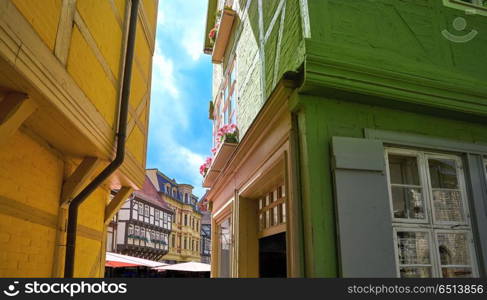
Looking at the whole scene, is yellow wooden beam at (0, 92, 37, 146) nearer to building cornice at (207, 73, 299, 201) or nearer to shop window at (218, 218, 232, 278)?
building cornice at (207, 73, 299, 201)

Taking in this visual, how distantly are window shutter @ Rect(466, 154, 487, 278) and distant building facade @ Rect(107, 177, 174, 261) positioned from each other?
28.8 metres

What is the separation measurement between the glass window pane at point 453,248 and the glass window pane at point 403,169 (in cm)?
→ 57

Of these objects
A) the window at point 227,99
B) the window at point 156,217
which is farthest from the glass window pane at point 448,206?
the window at point 156,217


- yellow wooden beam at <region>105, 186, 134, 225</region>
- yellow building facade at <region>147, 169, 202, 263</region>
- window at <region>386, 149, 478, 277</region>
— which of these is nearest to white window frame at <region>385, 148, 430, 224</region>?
window at <region>386, 149, 478, 277</region>

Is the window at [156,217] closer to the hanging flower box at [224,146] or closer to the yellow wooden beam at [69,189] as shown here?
the hanging flower box at [224,146]

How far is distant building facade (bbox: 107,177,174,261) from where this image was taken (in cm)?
3431

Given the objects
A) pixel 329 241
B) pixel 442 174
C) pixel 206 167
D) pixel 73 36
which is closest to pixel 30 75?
pixel 73 36

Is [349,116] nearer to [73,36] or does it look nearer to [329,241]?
[329,241]

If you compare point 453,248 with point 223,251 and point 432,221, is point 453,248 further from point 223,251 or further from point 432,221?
point 223,251

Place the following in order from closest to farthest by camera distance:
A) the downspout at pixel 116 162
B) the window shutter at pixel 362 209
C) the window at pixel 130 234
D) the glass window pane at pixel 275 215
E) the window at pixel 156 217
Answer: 1. the window shutter at pixel 362 209
2. the downspout at pixel 116 162
3. the glass window pane at pixel 275 215
4. the window at pixel 130 234
5. the window at pixel 156 217

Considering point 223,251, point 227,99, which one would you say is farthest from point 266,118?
point 223,251

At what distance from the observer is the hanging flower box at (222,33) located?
8.41 metres

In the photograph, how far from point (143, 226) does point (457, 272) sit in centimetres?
3556

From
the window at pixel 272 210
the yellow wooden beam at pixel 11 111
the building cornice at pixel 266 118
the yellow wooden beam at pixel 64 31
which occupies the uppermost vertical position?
the yellow wooden beam at pixel 64 31
